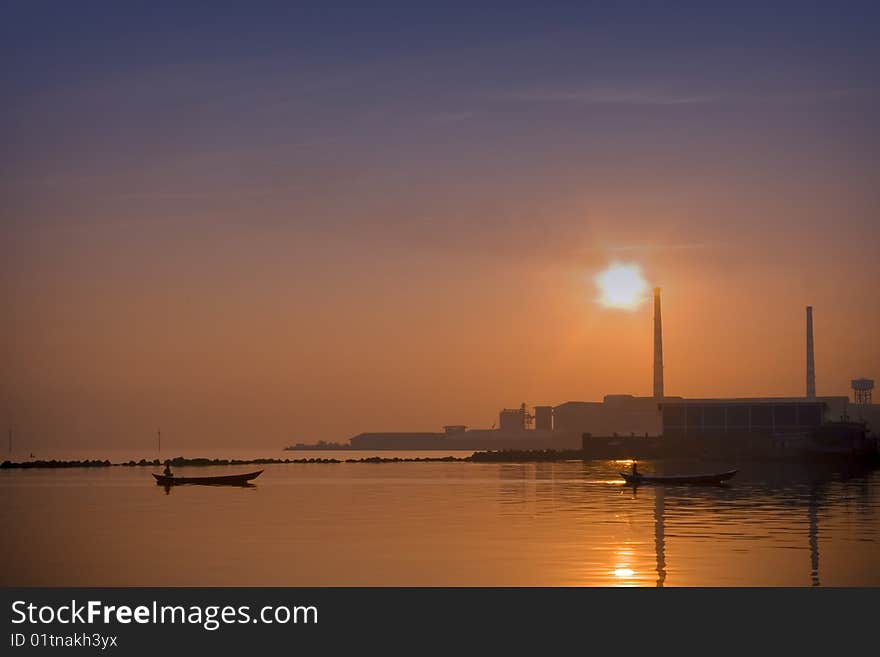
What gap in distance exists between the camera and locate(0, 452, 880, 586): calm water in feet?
151

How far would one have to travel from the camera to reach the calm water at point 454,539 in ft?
151

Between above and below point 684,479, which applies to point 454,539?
above

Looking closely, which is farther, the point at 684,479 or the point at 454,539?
the point at 684,479

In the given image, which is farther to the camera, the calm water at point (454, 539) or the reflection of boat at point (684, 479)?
the reflection of boat at point (684, 479)

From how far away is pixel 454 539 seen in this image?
61125 millimetres

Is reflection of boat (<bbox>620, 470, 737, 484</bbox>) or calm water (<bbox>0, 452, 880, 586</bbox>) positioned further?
reflection of boat (<bbox>620, 470, 737, 484</bbox>)
